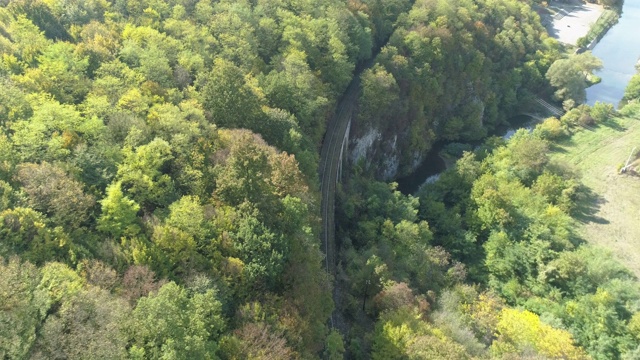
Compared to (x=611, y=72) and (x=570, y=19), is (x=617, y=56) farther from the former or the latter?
(x=570, y=19)

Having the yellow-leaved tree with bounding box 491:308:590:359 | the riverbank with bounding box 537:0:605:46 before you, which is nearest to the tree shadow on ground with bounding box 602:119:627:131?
the riverbank with bounding box 537:0:605:46

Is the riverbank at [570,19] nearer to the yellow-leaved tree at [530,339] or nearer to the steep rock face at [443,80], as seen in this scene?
the steep rock face at [443,80]

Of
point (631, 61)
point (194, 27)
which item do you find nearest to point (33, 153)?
point (194, 27)

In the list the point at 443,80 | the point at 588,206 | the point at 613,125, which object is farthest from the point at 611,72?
the point at 588,206

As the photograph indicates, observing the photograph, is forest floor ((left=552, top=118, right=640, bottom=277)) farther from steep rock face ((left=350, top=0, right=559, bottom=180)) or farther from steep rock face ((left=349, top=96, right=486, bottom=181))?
steep rock face ((left=349, top=96, right=486, bottom=181))

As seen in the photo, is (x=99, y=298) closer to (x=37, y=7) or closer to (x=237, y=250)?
(x=237, y=250)

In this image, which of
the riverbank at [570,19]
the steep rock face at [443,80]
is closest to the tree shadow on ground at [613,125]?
the steep rock face at [443,80]
